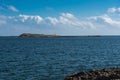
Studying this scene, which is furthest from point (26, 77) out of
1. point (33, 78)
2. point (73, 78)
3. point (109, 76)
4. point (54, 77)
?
point (109, 76)

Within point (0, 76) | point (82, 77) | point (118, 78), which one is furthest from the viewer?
point (0, 76)

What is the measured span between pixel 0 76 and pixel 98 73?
15.2 metres

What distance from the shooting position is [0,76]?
41.6 meters

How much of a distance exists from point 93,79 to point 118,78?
265 cm

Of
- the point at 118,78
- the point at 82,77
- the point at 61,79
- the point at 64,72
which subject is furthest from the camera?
the point at 64,72

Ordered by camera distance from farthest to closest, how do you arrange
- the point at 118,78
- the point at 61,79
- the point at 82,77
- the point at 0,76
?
the point at 0,76 < the point at 61,79 < the point at 82,77 < the point at 118,78

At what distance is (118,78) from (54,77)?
12943 millimetres

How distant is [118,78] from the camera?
2909 cm

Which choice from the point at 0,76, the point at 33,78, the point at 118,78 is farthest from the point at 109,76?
the point at 0,76

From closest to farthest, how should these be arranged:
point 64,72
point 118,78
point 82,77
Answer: point 118,78
point 82,77
point 64,72

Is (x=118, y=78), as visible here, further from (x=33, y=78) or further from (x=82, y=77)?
(x=33, y=78)

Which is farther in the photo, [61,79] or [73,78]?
[61,79]

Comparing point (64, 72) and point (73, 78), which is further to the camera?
point (64, 72)

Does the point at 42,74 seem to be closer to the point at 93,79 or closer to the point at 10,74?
the point at 10,74
